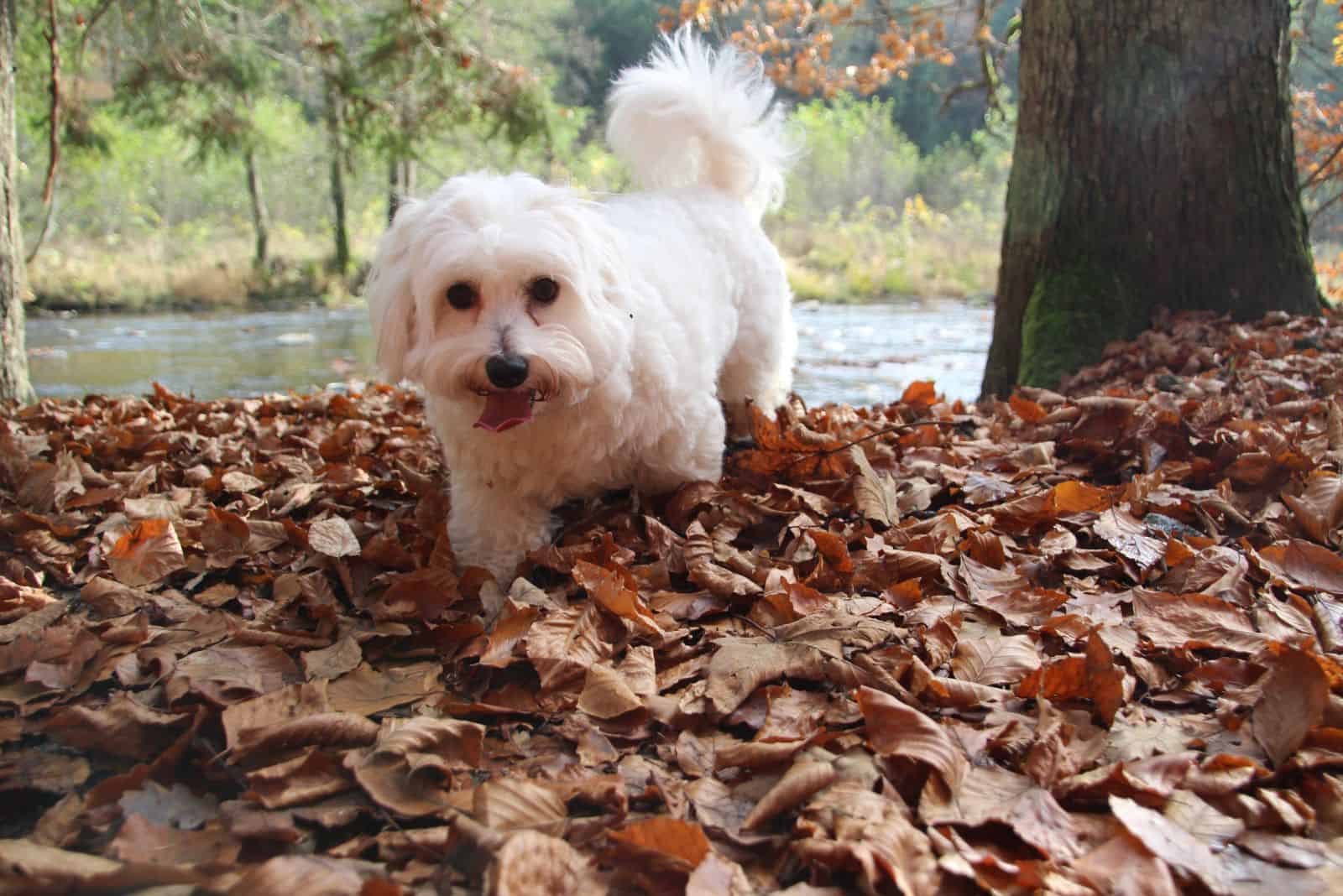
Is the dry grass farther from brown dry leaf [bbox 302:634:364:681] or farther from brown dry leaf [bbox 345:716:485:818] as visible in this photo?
brown dry leaf [bbox 345:716:485:818]

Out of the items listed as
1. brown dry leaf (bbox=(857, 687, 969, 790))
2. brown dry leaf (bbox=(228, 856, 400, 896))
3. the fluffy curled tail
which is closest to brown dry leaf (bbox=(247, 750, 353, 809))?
brown dry leaf (bbox=(228, 856, 400, 896))

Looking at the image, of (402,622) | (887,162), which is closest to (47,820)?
(402,622)

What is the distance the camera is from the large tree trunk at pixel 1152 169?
13.8ft

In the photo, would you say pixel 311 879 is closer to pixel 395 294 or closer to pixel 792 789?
pixel 792 789

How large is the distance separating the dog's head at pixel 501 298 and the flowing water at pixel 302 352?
299 cm

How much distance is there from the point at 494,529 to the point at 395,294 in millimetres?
708

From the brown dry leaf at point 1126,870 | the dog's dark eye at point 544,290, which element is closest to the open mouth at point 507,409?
the dog's dark eye at point 544,290

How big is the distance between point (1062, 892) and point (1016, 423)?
103 inches

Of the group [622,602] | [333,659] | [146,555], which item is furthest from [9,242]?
[622,602]

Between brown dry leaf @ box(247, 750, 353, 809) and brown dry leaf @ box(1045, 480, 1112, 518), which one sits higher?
brown dry leaf @ box(1045, 480, 1112, 518)

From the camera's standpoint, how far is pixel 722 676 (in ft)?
6.15

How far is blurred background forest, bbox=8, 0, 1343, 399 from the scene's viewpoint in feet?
23.7

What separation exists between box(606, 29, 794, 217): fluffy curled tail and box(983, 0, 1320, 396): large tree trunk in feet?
4.48

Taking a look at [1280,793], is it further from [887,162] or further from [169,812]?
[887,162]
